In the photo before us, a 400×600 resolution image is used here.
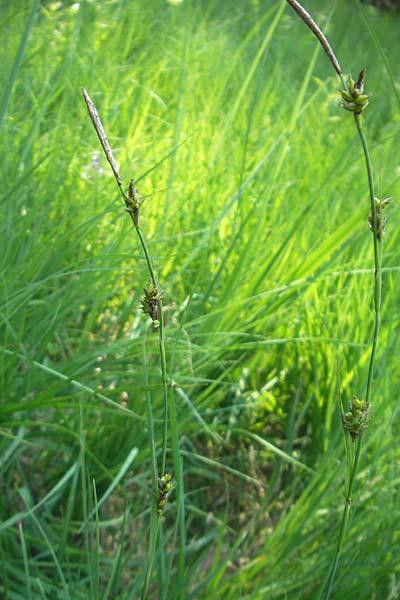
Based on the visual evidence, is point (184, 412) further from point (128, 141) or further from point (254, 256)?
point (128, 141)

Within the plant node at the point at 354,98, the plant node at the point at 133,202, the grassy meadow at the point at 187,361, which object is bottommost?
the grassy meadow at the point at 187,361

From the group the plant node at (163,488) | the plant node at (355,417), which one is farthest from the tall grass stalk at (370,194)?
the plant node at (163,488)

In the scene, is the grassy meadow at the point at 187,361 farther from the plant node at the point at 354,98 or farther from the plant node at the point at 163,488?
the plant node at the point at 354,98

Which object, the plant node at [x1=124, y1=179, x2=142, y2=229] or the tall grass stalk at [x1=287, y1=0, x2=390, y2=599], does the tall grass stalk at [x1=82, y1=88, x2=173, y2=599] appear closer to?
the plant node at [x1=124, y1=179, x2=142, y2=229]

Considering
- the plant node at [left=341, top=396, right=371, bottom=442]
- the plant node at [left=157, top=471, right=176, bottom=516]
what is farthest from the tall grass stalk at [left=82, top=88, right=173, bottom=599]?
the plant node at [left=341, top=396, right=371, bottom=442]

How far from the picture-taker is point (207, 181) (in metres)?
1.59

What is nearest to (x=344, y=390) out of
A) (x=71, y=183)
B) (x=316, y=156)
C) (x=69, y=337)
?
(x=69, y=337)

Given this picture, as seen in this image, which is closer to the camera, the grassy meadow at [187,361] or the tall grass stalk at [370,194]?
the tall grass stalk at [370,194]

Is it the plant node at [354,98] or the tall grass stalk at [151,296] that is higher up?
the plant node at [354,98]

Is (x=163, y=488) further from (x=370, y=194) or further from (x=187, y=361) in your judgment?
(x=187, y=361)

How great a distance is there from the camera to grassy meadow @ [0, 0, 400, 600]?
3.22ft

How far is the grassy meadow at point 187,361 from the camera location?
0.98 meters

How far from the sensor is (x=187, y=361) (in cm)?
117

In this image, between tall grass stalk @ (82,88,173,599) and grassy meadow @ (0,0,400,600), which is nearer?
tall grass stalk @ (82,88,173,599)
